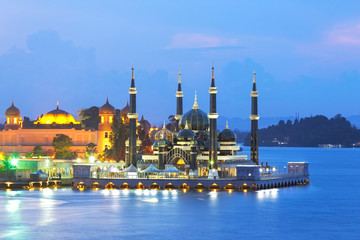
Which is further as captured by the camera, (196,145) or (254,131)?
(254,131)

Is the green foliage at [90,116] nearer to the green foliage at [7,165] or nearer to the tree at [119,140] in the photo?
the tree at [119,140]

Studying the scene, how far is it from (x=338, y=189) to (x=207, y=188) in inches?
888

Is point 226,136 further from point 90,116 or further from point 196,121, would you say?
point 90,116

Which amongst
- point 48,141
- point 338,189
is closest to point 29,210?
point 338,189

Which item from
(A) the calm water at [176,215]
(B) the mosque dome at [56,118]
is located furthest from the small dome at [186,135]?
(B) the mosque dome at [56,118]

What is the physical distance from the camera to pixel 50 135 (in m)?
144

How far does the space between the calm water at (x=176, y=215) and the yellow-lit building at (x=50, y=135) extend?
52864 millimetres

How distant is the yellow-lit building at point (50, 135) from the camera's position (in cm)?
14062

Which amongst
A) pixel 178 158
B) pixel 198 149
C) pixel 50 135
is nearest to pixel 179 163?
pixel 178 158

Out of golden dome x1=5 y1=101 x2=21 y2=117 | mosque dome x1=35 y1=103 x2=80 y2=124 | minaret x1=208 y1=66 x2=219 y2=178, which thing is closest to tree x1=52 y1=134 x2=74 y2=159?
mosque dome x1=35 y1=103 x2=80 y2=124

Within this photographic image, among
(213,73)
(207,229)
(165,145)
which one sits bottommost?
(207,229)

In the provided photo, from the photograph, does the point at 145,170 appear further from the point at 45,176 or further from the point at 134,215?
the point at 134,215

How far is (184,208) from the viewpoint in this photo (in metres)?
70.2

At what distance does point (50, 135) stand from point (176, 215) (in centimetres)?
8032
